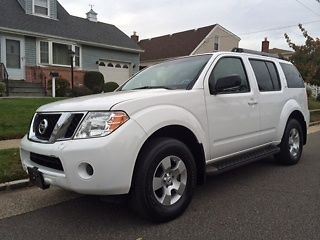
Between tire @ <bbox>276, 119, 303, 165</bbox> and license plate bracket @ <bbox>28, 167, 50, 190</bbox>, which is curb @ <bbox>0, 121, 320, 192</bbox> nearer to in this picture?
license plate bracket @ <bbox>28, 167, 50, 190</bbox>

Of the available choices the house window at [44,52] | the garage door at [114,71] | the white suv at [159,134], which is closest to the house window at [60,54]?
the house window at [44,52]

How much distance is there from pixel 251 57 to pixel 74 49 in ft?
59.2

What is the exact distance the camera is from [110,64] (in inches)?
992

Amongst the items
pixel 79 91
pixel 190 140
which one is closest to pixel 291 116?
pixel 190 140

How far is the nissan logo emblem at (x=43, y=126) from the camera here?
4.14 m

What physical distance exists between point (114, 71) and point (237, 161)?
20869 millimetres

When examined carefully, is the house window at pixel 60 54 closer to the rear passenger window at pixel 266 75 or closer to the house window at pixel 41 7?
the house window at pixel 41 7

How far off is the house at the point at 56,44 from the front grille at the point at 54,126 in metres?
16.7

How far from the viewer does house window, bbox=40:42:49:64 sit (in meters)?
21.3

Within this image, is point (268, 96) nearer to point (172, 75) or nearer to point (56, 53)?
point (172, 75)

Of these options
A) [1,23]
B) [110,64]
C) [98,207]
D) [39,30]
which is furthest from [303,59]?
[98,207]

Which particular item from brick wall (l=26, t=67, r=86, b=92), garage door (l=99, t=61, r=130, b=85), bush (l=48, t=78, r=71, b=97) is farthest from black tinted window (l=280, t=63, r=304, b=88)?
garage door (l=99, t=61, r=130, b=85)

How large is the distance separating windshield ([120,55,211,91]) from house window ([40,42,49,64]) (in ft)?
54.8

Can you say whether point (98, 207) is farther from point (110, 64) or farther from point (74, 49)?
point (110, 64)
